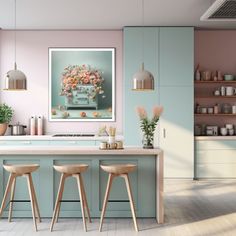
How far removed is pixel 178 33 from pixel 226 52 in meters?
1.09

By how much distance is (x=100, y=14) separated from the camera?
7.25m

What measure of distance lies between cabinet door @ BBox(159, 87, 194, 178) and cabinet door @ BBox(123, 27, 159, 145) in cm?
28

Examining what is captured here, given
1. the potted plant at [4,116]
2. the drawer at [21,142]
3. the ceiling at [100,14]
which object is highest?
the ceiling at [100,14]

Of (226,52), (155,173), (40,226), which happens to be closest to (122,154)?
(155,173)

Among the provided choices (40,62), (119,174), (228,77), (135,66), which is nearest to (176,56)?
(135,66)

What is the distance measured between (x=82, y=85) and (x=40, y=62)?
0.88 meters

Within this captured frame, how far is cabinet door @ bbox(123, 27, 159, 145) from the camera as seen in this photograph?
812cm

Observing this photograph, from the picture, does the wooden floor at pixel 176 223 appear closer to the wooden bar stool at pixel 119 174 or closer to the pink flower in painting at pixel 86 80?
the wooden bar stool at pixel 119 174

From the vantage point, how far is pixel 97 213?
5.48 meters

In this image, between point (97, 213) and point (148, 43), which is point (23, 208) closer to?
point (97, 213)

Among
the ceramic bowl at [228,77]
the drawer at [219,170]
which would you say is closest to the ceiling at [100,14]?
the ceramic bowl at [228,77]

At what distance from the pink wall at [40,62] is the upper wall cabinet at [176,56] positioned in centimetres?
84

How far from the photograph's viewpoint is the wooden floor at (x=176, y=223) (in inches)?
193

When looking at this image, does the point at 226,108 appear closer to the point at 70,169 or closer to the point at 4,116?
the point at 4,116
